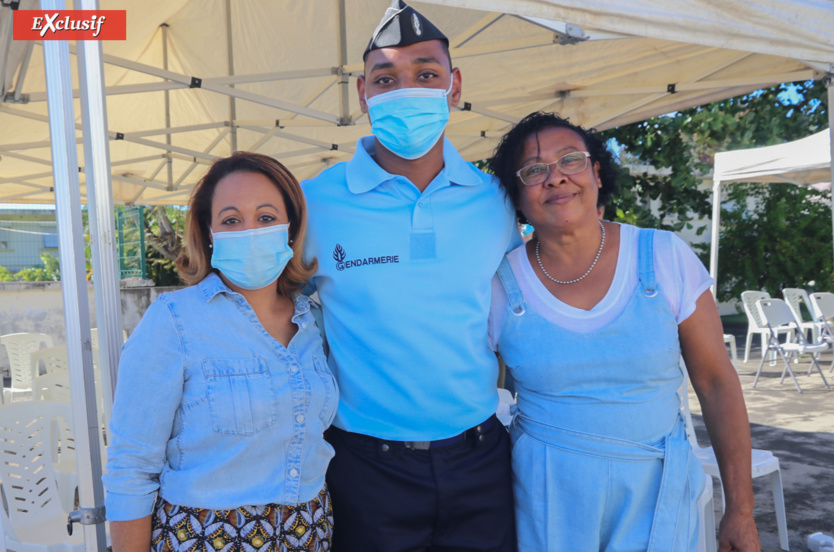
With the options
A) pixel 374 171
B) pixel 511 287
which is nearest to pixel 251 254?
pixel 374 171

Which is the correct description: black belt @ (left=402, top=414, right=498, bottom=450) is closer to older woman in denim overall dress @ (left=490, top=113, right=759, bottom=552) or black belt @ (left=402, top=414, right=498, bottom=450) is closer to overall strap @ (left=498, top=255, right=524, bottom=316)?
older woman in denim overall dress @ (left=490, top=113, right=759, bottom=552)

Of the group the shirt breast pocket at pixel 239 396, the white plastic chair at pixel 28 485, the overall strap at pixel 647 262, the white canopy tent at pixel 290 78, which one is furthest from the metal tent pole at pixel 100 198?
the white plastic chair at pixel 28 485

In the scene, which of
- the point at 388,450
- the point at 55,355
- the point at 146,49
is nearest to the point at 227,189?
the point at 388,450

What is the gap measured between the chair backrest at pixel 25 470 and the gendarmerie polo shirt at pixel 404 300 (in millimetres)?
2102

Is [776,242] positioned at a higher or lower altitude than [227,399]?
lower

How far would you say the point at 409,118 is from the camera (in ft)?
6.04

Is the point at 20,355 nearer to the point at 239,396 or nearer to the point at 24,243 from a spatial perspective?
the point at 239,396

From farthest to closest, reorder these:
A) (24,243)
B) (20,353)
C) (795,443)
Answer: (24,243), (20,353), (795,443)

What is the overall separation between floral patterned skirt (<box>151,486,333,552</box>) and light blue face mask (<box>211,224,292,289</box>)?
1.84ft

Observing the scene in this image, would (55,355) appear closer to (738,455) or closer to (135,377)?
(135,377)

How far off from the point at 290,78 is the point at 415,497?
12.6 feet

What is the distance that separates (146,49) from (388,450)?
19.7ft

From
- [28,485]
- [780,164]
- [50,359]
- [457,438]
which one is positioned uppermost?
[780,164]

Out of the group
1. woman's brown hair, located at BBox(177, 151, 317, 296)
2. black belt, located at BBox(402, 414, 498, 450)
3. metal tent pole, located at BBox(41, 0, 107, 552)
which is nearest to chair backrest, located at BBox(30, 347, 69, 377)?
metal tent pole, located at BBox(41, 0, 107, 552)
